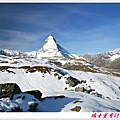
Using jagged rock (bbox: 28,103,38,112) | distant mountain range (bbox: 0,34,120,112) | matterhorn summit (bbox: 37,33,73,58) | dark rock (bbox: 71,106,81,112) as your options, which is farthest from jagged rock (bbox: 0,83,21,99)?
matterhorn summit (bbox: 37,33,73,58)

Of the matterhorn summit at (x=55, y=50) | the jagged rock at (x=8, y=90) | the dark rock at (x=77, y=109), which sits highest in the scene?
the matterhorn summit at (x=55, y=50)

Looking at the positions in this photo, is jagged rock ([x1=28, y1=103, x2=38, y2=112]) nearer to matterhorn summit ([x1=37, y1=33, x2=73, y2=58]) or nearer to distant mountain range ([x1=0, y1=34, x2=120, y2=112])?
distant mountain range ([x1=0, y1=34, x2=120, y2=112])

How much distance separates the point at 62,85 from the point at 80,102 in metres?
7.73

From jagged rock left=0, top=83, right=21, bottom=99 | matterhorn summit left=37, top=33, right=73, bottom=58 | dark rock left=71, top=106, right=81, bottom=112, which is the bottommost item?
dark rock left=71, top=106, right=81, bottom=112

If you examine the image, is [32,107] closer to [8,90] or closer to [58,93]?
[8,90]

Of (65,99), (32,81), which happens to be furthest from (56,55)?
(65,99)

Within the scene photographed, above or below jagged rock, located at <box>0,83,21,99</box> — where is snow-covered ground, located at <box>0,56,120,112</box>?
below

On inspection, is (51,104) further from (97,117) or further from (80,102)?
(97,117)

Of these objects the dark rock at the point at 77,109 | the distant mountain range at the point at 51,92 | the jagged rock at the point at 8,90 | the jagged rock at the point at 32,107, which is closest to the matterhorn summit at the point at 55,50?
the distant mountain range at the point at 51,92

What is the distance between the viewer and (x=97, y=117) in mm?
7164

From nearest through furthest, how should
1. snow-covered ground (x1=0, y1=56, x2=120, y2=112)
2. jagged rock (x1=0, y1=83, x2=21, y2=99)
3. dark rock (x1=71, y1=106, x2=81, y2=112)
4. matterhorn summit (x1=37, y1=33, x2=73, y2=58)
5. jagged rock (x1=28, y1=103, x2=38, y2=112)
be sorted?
jagged rock (x1=28, y1=103, x2=38, y2=112) < jagged rock (x1=0, y1=83, x2=21, y2=99) < dark rock (x1=71, y1=106, x2=81, y2=112) < snow-covered ground (x1=0, y1=56, x2=120, y2=112) < matterhorn summit (x1=37, y1=33, x2=73, y2=58)

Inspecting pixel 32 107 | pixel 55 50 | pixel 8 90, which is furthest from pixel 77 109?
pixel 55 50

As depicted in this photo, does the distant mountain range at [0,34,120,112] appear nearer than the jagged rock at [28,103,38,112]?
No

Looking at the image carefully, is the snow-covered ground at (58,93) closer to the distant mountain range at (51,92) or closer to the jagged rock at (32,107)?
the distant mountain range at (51,92)
